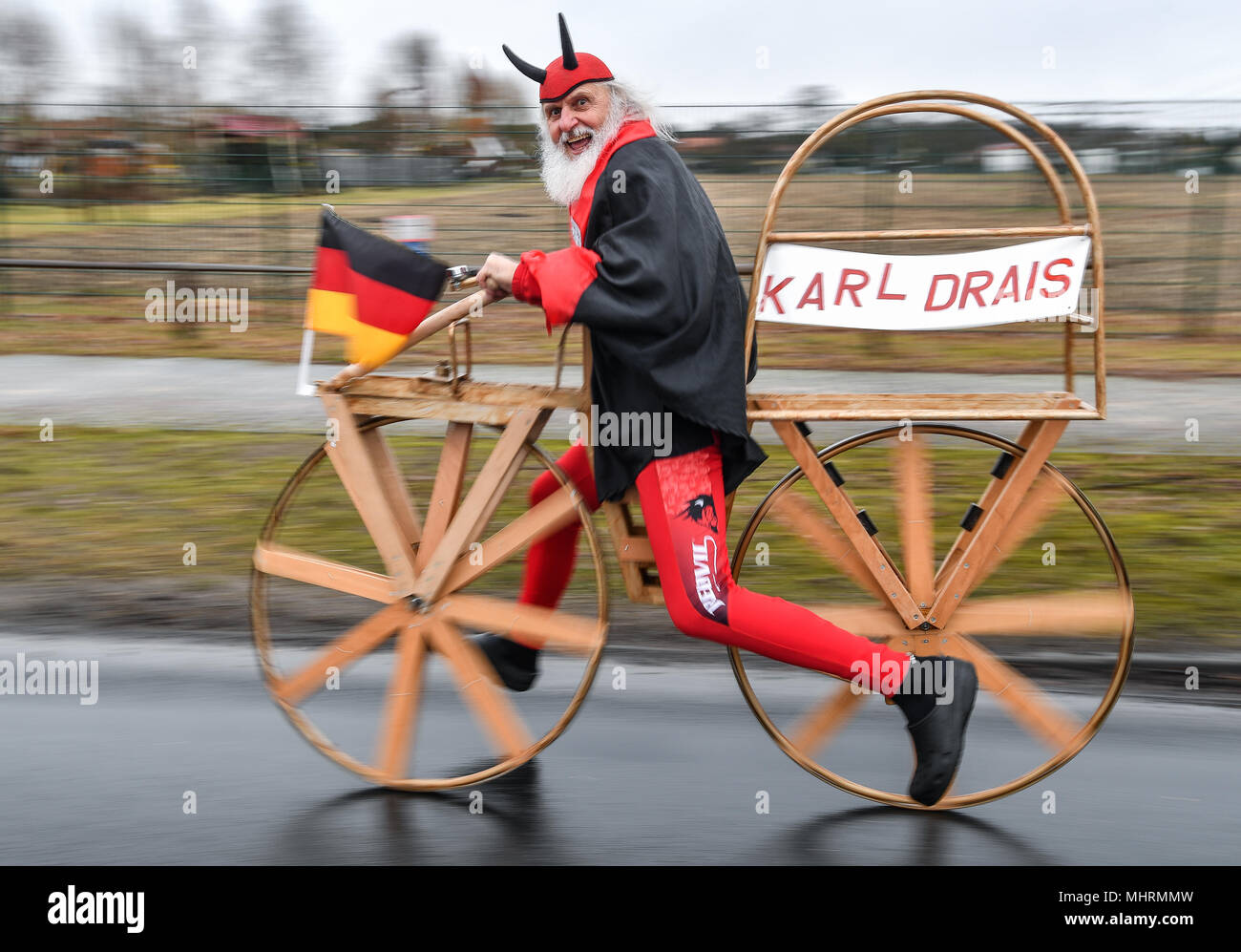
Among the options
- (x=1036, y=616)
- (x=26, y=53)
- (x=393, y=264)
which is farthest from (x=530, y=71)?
(x=26, y=53)

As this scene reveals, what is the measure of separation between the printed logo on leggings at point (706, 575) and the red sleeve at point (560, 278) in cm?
64

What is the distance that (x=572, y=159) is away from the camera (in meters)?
3.10

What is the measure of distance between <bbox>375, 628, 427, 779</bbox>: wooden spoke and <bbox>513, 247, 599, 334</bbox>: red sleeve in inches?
38.6

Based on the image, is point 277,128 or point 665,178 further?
point 277,128

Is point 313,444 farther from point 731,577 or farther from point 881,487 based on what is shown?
point 731,577

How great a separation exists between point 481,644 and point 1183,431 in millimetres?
4699

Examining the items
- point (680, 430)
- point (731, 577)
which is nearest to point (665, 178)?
point (680, 430)

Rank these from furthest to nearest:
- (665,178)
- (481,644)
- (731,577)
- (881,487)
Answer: (881,487) < (481,644) < (731,577) < (665,178)

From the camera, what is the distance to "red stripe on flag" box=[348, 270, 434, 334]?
311 cm

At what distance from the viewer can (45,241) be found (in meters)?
12.7

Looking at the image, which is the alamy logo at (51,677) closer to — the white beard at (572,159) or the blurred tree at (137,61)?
the white beard at (572,159)

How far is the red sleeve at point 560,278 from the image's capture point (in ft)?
9.42

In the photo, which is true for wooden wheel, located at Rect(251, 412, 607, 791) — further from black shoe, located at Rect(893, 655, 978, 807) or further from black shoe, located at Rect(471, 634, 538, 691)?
black shoe, located at Rect(893, 655, 978, 807)

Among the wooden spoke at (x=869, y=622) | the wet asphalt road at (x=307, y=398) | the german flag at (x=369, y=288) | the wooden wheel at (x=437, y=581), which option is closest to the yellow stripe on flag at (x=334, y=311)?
the german flag at (x=369, y=288)
